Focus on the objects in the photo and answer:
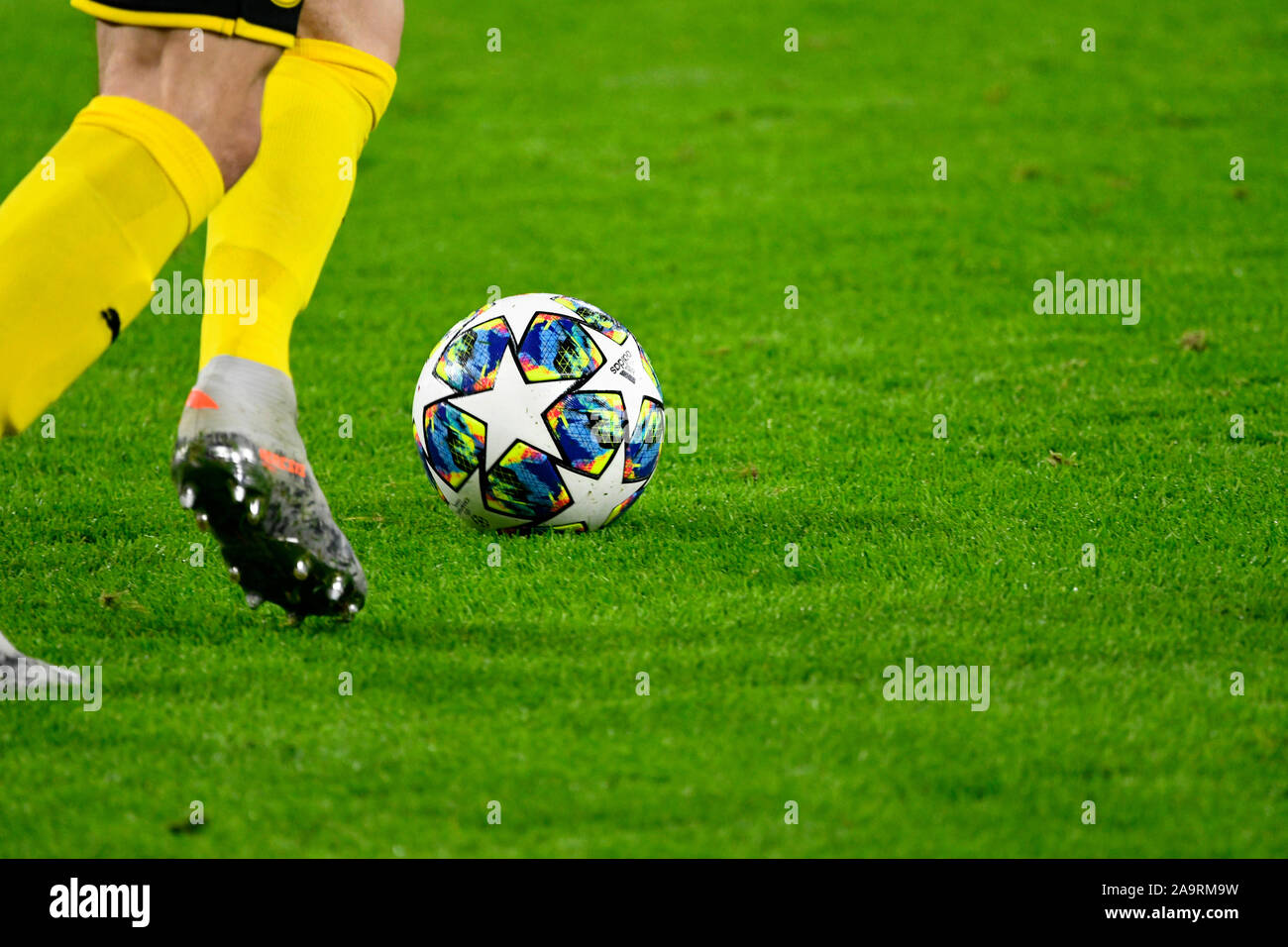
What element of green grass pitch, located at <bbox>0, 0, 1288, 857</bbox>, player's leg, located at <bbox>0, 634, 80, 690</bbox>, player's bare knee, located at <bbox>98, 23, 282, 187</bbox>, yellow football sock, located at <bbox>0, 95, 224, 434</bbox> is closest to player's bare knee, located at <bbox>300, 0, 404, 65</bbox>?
player's bare knee, located at <bbox>98, 23, 282, 187</bbox>

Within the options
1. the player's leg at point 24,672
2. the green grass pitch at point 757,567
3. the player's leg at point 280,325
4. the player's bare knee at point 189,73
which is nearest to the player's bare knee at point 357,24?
the player's leg at point 280,325

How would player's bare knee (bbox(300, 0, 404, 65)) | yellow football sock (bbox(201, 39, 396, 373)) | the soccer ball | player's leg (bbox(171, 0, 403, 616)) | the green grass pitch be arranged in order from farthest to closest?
1. the soccer ball
2. player's bare knee (bbox(300, 0, 404, 65))
3. yellow football sock (bbox(201, 39, 396, 373))
4. player's leg (bbox(171, 0, 403, 616))
5. the green grass pitch

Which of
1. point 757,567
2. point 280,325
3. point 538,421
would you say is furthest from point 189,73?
point 757,567

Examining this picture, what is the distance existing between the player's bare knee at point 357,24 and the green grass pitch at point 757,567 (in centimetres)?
151

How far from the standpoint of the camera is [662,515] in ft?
15.4

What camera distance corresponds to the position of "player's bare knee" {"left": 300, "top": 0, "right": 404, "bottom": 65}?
3.43 metres

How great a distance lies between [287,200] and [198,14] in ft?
1.74

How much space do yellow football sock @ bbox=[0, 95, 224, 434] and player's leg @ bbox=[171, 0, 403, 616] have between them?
0.86ft

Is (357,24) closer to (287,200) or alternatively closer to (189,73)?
(287,200)

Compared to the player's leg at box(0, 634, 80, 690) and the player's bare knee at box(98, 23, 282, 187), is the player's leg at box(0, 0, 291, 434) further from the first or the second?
the player's leg at box(0, 634, 80, 690)

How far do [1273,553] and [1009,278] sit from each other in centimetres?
418

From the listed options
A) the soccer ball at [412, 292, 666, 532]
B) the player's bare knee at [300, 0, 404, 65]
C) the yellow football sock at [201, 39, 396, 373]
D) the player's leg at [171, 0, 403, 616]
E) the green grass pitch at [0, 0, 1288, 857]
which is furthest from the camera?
the soccer ball at [412, 292, 666, 532]

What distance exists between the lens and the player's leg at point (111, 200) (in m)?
2.85

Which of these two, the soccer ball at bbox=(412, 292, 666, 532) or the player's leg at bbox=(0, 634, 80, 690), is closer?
the player's leg at bbox=(0, 634, 80, 690)
